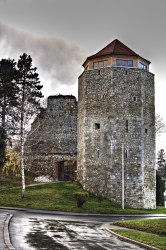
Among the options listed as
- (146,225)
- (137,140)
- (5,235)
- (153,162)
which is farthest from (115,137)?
(5,235)

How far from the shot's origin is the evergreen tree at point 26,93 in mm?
35625

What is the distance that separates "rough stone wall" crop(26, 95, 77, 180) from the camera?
160 feet

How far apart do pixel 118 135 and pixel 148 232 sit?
1884cm

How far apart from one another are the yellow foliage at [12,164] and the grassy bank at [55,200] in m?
5.05

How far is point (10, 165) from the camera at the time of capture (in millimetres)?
44094

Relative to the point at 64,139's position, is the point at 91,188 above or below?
below

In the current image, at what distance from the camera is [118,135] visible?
37.3 m

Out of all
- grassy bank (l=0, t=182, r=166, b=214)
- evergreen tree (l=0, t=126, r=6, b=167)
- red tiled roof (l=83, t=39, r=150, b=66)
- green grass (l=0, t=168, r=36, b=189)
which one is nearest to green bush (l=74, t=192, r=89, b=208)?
grassy bank (l=0, t=182, r=166, b=214)

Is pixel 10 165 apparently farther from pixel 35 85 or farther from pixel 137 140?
pixel 137 140

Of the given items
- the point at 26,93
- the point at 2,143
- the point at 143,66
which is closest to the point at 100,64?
the point at 143,66

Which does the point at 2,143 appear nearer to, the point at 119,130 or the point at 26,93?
the point at 26,93

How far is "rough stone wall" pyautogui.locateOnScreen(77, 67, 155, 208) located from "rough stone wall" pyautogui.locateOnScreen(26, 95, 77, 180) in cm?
1011

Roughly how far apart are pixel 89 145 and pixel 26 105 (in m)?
6.94

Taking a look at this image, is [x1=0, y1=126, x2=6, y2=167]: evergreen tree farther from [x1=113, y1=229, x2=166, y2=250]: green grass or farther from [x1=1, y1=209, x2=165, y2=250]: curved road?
[x1=113, y1=229, x2=166, y2=250]: green grass
